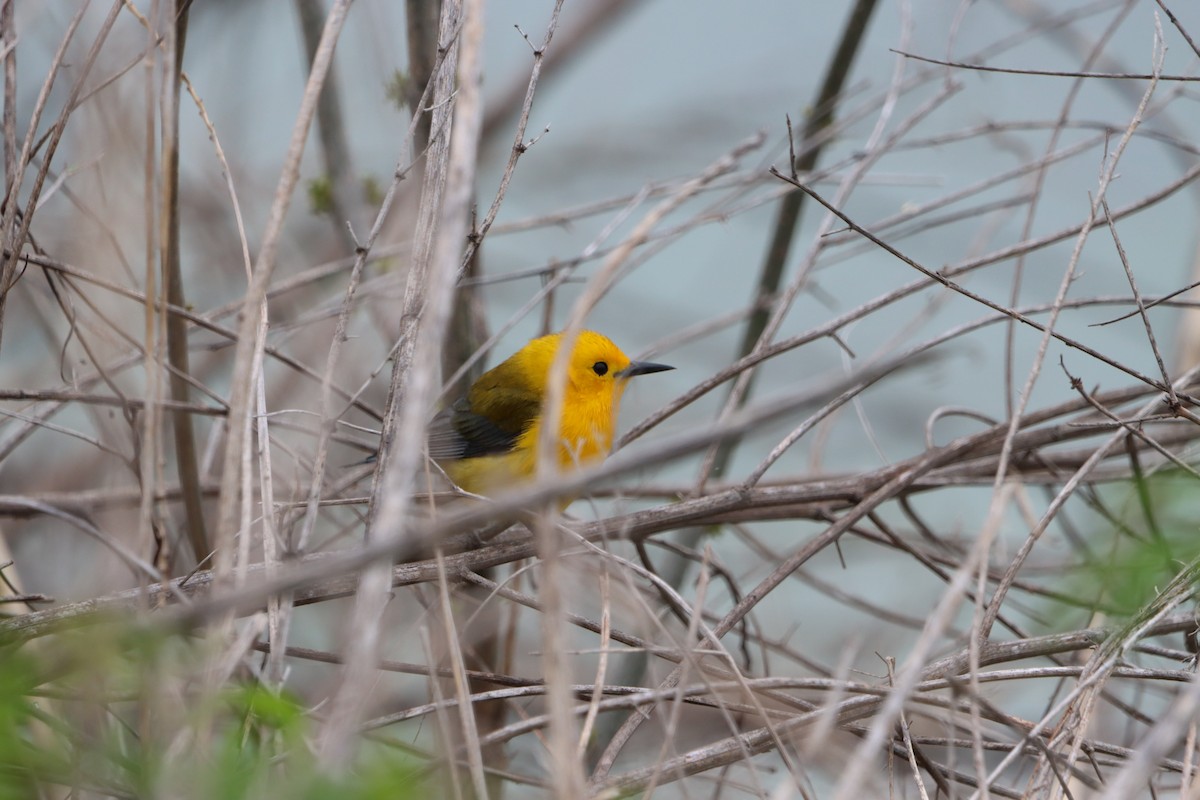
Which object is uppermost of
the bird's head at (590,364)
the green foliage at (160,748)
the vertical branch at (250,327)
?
the bird's head at (590,364)

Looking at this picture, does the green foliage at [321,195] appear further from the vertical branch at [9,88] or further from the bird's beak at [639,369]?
the vertical branch at [9,88]

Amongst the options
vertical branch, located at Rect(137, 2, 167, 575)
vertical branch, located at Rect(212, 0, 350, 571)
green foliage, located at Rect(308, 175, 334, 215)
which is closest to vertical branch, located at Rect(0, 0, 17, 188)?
vertical branch, located at Rect(137, 2, 167, 575)

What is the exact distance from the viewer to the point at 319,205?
3.97 metres

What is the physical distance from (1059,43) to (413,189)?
2575 millimetres

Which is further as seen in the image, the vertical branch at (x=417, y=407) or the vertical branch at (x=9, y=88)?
the vertical branch at (x=9, y=88)

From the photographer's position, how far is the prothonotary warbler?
3.99m

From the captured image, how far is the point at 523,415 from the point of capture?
4156mm

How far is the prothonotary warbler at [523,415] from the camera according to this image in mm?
3986

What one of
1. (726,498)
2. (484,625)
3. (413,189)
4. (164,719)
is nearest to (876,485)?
(726,498)

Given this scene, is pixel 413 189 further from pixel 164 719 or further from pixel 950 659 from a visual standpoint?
pixel 164 719

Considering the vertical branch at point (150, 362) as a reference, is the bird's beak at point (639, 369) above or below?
above

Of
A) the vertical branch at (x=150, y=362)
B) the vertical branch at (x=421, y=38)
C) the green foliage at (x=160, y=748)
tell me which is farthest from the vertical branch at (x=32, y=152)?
the vertical branch at (x=421, y=38)

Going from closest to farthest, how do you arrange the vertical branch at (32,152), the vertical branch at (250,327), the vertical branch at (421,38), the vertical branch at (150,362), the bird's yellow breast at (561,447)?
1. the vertical branch at (250,327)
2. the vertical branch at (150,362)
3. the vertical branch at (32,152)
4. the vertical branch at (421,38)
5. the bird's yellow breast at (561,447)

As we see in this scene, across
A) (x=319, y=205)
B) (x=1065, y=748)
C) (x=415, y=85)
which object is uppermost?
(x=319, y=205)
